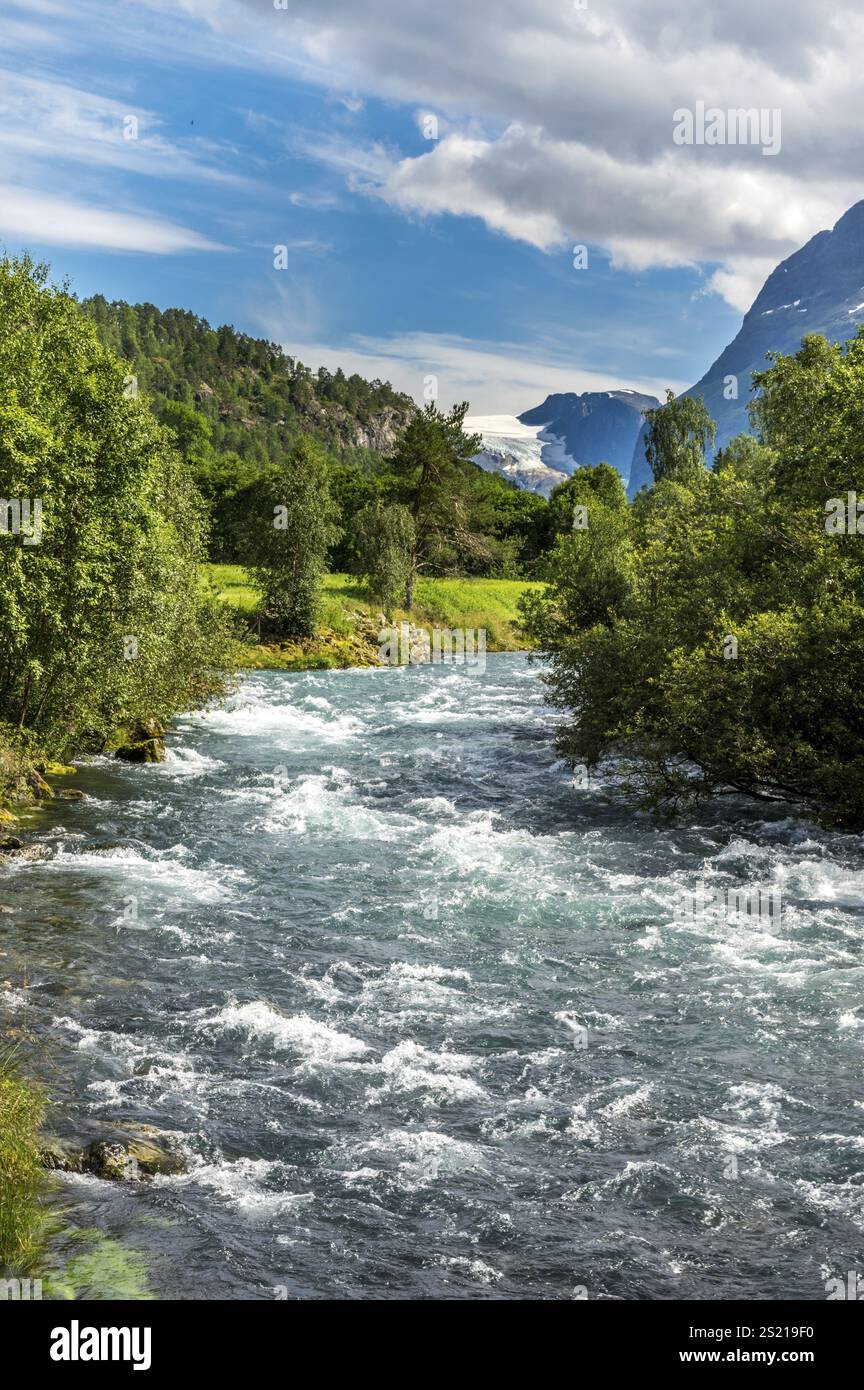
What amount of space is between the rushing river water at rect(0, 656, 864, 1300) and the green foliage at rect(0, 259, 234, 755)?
4.31 m

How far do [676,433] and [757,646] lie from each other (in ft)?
266

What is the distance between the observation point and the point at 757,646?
2972 cm

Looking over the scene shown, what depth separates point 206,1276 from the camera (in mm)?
11094

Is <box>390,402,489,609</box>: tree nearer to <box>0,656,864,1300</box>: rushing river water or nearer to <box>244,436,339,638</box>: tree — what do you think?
<box>244,436,339,638</box>: tree

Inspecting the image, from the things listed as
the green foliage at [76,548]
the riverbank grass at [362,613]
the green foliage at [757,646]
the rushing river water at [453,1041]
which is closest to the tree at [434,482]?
the riverbank grass at [362,613]

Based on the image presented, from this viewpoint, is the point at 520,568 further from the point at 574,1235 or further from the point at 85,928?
the point at 574,1235

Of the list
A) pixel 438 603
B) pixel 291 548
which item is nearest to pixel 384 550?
pixel 438 603

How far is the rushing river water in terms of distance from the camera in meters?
12.1

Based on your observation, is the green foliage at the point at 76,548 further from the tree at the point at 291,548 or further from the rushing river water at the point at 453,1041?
the tree at the point at 291,548

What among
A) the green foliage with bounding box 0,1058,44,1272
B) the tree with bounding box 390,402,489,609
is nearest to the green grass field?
the tree with bounding box 390,402,489,609

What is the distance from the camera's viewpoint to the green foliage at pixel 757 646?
2894 centimetres

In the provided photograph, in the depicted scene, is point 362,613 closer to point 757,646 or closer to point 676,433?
point 676,433

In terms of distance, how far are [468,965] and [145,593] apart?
17.5m
